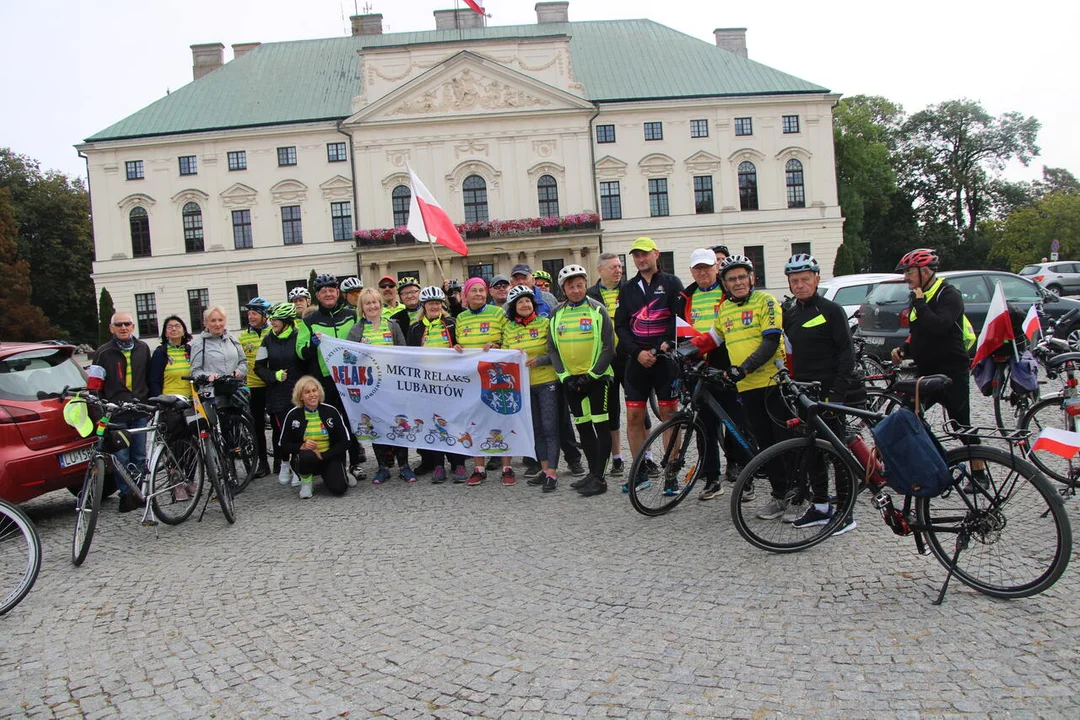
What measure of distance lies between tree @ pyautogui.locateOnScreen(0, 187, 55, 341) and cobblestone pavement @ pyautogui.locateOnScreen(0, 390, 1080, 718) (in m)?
51.0

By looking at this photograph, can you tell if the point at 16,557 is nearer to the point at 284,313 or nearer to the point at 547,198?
the point at 284,313

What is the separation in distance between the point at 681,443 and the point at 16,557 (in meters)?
4.72

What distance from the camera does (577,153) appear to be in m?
47.6

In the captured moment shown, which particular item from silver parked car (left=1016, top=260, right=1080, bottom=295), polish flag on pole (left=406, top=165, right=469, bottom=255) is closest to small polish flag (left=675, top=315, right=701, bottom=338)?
polish flag on pole (left=406, top=165, right=469, bottom=255)

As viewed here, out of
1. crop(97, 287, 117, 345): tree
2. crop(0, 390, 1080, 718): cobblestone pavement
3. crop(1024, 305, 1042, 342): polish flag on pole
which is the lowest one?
crop(0, 390, 1080, 718): cobblestone pavement

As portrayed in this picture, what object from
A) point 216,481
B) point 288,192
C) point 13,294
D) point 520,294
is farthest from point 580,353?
point 13,294

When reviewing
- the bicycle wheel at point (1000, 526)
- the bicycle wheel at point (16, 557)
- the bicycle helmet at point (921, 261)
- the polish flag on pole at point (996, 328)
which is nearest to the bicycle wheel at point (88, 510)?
the bicycle wheel at point (16, 557)

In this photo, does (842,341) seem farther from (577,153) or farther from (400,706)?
(577,153)

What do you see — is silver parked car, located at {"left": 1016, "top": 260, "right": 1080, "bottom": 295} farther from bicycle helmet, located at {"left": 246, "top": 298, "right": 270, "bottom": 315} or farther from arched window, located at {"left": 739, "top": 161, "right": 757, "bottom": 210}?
bicycle helmet, located at {"left": 246, "top": 298, "right": 270, "bottom": 315}

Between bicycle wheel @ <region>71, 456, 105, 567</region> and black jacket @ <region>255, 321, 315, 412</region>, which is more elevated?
black jacket @ <region>255, 321, 315, 412</region>

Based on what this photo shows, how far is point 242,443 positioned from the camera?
8.82 meters

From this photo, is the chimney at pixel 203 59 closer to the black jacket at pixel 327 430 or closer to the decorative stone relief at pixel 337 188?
the decorative stone relief at pixel 337 188

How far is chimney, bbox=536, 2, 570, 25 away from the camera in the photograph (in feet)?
180

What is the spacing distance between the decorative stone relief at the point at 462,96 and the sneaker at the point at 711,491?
43144mm
